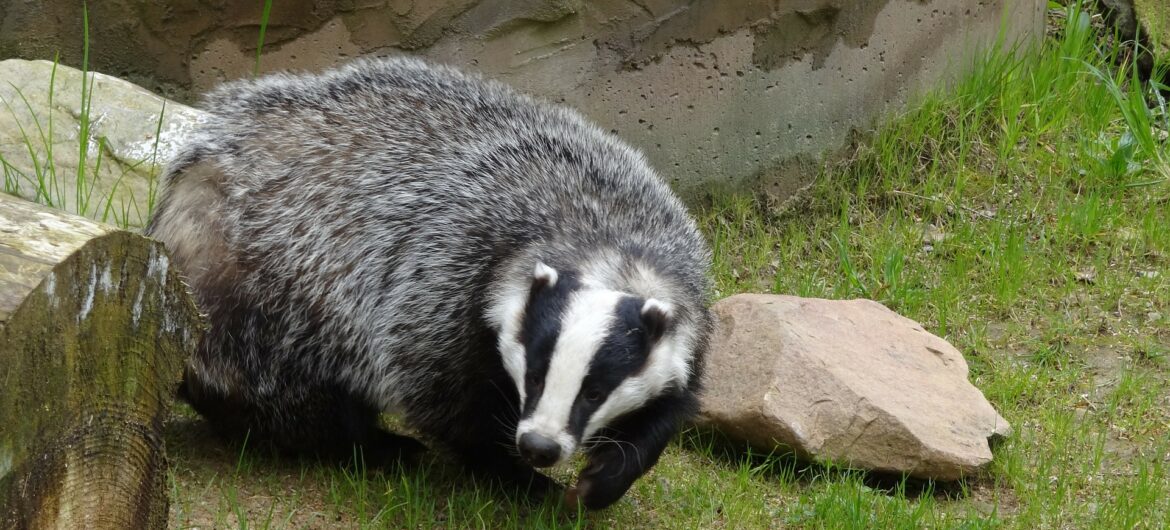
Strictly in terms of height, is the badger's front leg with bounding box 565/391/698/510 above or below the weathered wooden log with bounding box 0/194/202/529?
below

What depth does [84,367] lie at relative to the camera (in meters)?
2.63

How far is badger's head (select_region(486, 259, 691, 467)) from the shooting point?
3260mm

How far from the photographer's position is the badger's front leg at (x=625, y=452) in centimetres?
375

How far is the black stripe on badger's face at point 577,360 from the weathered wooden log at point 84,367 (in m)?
0.90

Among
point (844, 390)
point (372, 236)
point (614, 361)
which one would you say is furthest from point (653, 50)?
point (614, 361)

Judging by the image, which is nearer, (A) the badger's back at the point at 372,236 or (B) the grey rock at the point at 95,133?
(A) the badger's back at the point at 372,236

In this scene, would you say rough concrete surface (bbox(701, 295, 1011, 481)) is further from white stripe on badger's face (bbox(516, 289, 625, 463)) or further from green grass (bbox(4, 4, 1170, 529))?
white stripe on badger's face (bbox(516, 289, 625, 463))

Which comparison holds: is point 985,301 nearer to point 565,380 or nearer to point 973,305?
point 973,305

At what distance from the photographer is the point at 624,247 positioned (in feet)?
12.5

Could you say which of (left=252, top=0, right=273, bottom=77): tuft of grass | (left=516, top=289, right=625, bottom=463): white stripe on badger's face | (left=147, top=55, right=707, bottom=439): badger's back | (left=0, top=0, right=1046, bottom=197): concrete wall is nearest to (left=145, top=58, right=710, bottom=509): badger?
(left=147, top=55, right=707, bottom=439): badger's back

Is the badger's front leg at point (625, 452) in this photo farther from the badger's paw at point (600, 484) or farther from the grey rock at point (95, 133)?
the grey rock at point (95, 133)

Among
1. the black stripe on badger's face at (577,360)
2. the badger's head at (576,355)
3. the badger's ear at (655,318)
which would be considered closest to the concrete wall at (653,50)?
the badger's head at (576,355)

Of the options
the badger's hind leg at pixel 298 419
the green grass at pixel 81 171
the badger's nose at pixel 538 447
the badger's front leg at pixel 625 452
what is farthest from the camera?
the green grass at pixel 81 171

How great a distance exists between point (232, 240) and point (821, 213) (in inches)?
128
